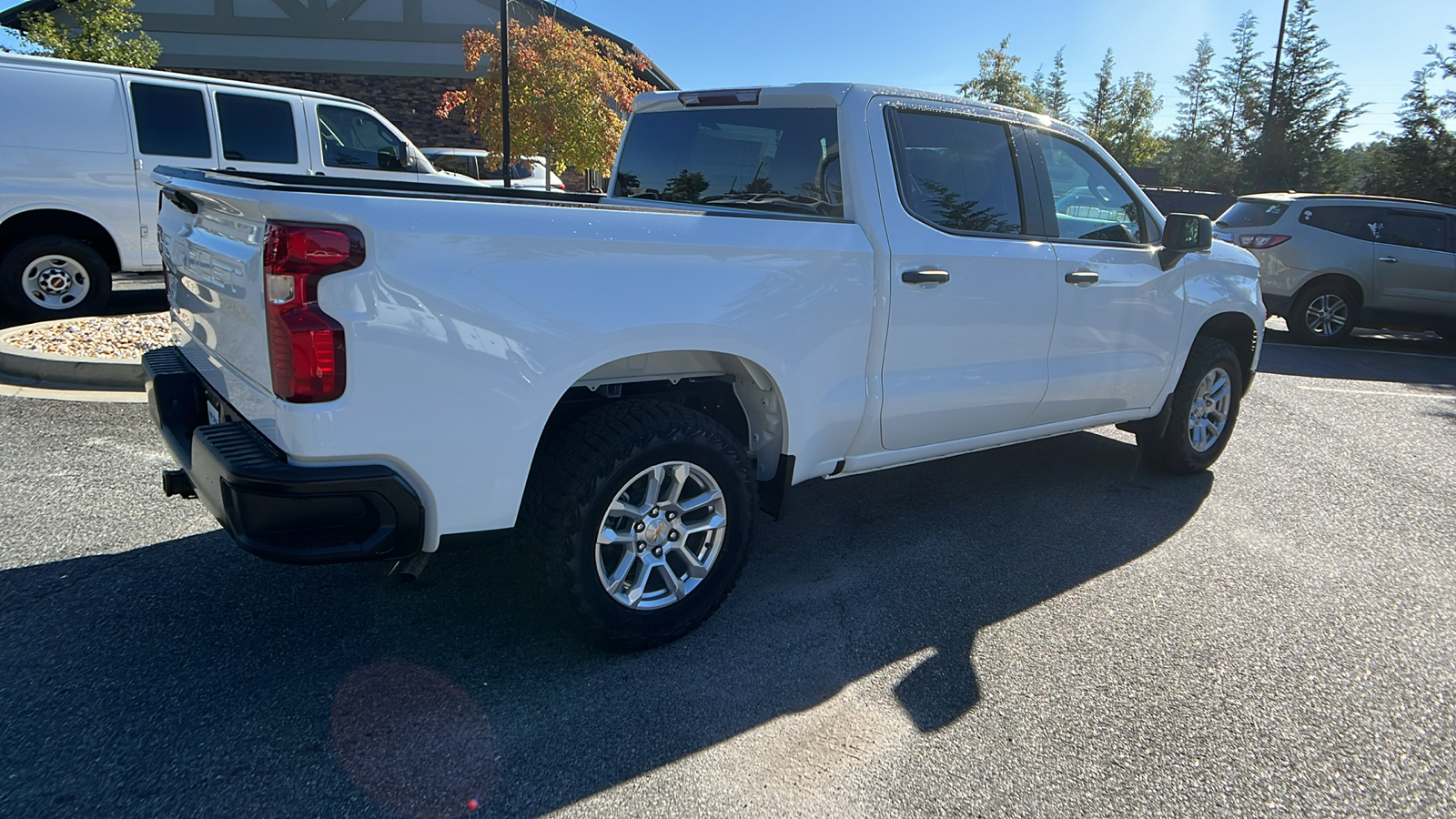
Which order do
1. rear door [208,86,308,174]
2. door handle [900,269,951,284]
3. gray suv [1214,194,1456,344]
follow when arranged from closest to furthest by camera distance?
door handle [900,269,951,284] → rear door [208,86,308,174] → gray suv [1214,194,1456,344]

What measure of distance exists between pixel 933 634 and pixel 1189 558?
5.37 feet

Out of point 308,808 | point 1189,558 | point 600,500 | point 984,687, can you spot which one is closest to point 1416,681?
point 1189,558

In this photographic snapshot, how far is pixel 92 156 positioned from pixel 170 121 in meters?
0.73

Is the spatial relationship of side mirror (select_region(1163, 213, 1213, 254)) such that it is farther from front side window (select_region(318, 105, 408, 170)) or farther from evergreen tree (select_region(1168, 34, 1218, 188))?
evergreen tree (select_region(1168, 34, 1218, 188))

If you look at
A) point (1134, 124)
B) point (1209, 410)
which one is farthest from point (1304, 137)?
point (1209, 410)

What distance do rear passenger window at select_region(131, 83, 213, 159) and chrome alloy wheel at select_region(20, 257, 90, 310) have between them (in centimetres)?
114

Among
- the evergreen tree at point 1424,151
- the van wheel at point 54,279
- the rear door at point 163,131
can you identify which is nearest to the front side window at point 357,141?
the rear door at point 163,131

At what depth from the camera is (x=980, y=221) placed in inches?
159

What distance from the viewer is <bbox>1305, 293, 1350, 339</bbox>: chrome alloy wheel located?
436 inches

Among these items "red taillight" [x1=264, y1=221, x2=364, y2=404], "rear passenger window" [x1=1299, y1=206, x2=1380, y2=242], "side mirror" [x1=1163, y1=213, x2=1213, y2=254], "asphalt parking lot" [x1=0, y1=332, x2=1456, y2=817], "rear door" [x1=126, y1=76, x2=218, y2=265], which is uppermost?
"rear door" [x1=126, y1=76, x2=218, y2=265]

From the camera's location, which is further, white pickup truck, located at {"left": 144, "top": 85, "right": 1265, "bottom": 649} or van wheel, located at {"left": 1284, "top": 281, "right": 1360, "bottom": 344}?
van wheel, located at {"left": 1284, "top": 281, "right": 1360, "bottom": 344}

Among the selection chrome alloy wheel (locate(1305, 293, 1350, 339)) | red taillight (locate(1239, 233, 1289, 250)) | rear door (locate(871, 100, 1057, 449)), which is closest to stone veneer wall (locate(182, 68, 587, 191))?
red taillight (locate(1239, 233, 1289, 250))

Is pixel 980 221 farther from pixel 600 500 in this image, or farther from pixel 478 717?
pixel 478 717

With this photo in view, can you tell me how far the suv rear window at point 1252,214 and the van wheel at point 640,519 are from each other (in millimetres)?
10427
